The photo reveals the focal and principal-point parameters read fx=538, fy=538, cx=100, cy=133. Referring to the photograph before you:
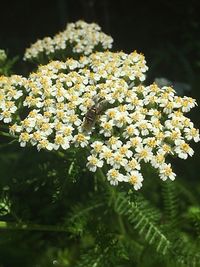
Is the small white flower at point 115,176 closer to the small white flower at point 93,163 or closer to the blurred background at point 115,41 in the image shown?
the small white flower at point 93,163

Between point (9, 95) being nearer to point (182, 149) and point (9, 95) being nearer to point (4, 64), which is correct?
point (4, 64)

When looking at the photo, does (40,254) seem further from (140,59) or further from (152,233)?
(140,59)

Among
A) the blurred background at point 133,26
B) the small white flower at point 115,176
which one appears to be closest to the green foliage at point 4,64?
the small white flower at point 115,176

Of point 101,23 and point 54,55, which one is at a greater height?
point 101,23

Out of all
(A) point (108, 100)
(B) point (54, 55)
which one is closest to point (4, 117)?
(A) point (108, 100)

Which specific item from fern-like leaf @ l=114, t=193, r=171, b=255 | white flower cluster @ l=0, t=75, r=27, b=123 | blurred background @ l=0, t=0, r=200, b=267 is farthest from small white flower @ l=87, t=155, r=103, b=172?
blurred background @ l=0, t=0, r=200, b=267

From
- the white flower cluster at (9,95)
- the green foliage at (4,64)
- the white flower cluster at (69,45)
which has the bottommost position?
the white flower cluster at (9,95)
